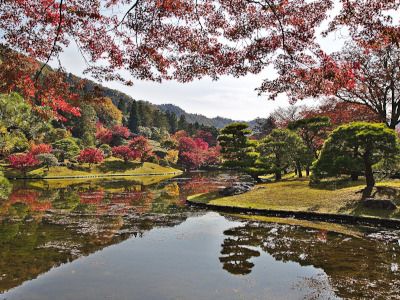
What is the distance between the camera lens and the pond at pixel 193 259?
5.07 m

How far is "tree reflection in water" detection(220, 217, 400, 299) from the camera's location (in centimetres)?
526

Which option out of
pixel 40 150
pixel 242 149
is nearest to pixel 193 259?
pixel 242 149

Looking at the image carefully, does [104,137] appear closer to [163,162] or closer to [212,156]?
[163,162]

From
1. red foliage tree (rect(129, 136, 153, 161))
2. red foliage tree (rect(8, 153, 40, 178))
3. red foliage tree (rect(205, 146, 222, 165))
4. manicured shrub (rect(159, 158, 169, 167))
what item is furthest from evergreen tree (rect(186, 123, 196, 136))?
red foliage tree (rect(8, 153, 40, 178))

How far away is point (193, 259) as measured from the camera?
22.4 ft

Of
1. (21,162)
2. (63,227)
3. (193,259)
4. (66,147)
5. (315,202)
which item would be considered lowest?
(193,259)

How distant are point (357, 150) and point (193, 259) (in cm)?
1113

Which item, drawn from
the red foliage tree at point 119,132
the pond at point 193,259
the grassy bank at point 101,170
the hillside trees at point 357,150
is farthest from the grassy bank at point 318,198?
the red foliage tree at point 119,132

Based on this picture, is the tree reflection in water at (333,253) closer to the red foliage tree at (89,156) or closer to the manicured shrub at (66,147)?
the red foliage tree at (89,156)

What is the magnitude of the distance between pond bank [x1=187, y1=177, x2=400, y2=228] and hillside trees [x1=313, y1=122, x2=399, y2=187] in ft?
3.81

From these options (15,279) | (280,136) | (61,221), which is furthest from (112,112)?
(15,279)

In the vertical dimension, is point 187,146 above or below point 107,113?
below

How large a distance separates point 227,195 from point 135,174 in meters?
31.1

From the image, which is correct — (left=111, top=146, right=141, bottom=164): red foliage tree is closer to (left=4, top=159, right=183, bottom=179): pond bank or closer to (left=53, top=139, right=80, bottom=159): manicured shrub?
(left=4, top=159, right=183, bottom=179): pond bank
